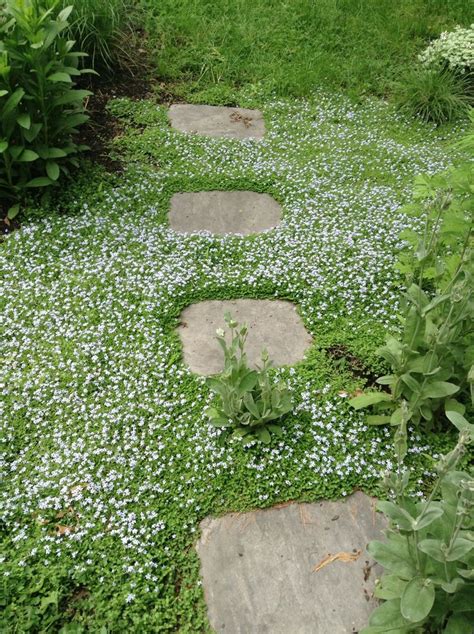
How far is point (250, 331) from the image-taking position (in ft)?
12.4

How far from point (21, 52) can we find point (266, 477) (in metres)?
3.64

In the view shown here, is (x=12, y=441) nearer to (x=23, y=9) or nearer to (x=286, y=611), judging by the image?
(x=286, y=611)

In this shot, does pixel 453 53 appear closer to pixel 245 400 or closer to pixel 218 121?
pixel 218 121

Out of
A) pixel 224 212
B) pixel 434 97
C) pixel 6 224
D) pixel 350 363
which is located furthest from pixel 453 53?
pixel 6 224

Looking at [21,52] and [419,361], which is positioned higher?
[21,52]

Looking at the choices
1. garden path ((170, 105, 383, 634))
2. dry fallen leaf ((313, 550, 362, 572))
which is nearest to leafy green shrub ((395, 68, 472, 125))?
garden path ((170, 105, 383, 634))

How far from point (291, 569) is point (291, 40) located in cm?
674

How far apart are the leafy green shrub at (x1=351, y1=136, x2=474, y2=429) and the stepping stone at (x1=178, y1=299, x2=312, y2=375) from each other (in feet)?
2.23

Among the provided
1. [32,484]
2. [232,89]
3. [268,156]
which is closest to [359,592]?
[32,484]

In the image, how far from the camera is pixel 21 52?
4.23 metres

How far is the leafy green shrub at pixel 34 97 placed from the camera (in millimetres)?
4184

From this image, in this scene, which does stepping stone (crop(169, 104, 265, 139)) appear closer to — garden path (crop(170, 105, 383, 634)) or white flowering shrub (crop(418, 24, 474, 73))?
white flowering shrub (crop(418, 24, 474, 73))

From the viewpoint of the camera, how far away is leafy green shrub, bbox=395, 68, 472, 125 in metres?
6.14

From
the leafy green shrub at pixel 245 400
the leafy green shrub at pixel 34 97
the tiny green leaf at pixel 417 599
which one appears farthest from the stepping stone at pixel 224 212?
the tiny green leaf at pixel 417 599
